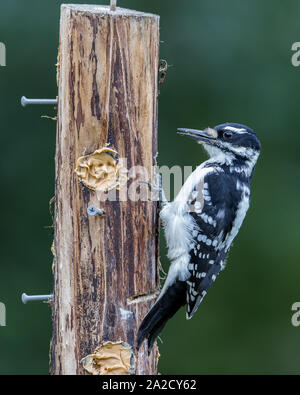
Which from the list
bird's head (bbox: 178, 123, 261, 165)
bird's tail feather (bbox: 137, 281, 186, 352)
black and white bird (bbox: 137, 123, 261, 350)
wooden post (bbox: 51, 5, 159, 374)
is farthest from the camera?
bird's head (bbox: 178, 123, 261, 165)

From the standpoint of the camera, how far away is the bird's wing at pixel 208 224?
3791 millimetres

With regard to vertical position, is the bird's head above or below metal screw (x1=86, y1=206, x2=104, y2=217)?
above

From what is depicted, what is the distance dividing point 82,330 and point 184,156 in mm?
2937

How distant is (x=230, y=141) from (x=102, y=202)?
911 millimetres

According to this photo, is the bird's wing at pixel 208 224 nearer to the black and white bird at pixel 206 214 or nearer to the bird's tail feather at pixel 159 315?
the black and white bird at pixel 206 214

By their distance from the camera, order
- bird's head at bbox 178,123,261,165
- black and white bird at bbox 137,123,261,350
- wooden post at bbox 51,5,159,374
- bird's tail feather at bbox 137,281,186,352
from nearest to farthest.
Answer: wooden post at bbox 51,5,159,374 < bird's tail feather at bbox 137,281,186,352 < black and white bird at bbox 137,123,261,350 < bird's head at bbox 178,123,261,165

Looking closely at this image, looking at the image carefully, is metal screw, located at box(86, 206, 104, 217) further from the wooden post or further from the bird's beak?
the bird's beak

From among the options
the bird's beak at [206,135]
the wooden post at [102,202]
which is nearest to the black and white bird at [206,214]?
the bird's beak at [206,135]

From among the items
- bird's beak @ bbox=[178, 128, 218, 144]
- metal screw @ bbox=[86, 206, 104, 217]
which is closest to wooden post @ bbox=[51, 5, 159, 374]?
metal screw @ bbox=[86, 206, 104, 217]

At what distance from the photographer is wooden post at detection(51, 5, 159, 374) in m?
3.22

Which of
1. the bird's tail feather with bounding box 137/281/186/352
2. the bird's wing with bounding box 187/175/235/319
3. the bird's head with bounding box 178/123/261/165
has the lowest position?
the bird's tail feather with bounding box 137/281/186/352

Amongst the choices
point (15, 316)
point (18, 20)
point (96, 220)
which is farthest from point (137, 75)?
point (15, 316)

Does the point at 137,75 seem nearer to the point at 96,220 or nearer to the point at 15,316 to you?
the point at 96,220

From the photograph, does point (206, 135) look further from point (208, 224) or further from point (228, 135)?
point (208, 224)
